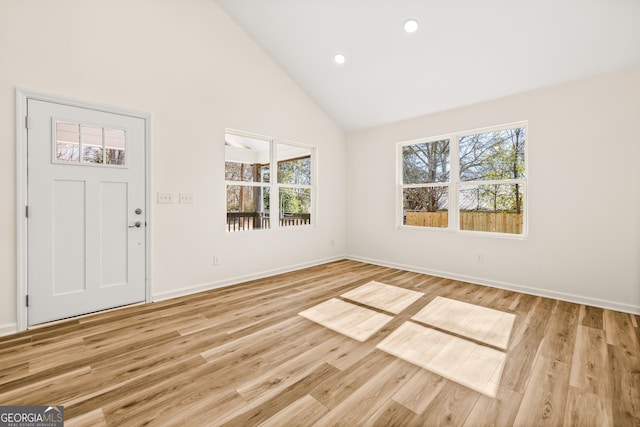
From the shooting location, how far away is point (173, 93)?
139 inches

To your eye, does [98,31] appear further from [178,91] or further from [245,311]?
[245,311]

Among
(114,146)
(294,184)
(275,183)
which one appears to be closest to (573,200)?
(294,184)

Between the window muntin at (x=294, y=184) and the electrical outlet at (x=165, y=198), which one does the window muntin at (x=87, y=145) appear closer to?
the electrical outlet at (x=165, y=198)

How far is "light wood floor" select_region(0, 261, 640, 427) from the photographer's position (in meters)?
1.59

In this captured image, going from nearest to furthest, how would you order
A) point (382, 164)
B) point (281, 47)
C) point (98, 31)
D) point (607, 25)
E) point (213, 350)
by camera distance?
1. point (213, 350)
2. point (607, 25)
3. point (98, 31)
4. point (281, 47)
5. point (382, 164)

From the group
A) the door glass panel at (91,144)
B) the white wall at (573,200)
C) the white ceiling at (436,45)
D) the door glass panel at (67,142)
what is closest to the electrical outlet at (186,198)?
the door glass panel at (91,144)

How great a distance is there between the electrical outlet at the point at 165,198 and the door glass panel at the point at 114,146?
52 centimetres

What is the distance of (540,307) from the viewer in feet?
10.6

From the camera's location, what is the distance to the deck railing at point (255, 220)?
4.23m

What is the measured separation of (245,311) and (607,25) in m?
4.60

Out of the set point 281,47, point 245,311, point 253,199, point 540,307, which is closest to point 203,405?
point 245,311

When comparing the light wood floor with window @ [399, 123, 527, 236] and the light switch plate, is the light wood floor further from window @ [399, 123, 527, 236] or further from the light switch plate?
window @ [399, 123, 527, 236]

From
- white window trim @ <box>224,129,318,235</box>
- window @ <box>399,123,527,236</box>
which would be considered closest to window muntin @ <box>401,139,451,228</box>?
window @ <box>399,123,527,236</box>

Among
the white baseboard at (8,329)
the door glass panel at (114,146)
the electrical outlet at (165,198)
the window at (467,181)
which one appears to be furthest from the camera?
the window at (467,181)
